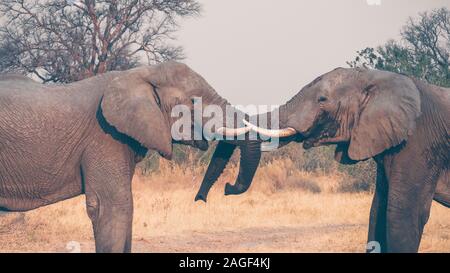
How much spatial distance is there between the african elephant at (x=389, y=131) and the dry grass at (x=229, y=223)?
230cm

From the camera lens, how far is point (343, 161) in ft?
35.8

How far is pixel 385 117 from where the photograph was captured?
10.5 meters

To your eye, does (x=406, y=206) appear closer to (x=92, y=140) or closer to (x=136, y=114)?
(x=136, y=114)

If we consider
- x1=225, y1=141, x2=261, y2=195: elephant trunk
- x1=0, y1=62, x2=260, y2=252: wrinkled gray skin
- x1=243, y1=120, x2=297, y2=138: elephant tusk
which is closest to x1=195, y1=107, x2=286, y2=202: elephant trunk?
x1=225, y1=141, x2=261, y2=195: elephant trunk

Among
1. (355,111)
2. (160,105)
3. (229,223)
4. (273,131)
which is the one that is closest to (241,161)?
(273,131)

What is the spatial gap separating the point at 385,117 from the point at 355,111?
0.37 meters

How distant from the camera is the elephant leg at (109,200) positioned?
10.1 m

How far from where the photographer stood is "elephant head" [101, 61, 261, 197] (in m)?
10.3

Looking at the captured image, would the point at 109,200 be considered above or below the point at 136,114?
below

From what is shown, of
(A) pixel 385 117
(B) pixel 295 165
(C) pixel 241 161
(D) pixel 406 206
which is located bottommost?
(D) pixel 406 206

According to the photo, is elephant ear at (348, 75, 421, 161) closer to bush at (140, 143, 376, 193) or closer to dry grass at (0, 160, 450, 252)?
dry grass at (0, 160, 450, 252)

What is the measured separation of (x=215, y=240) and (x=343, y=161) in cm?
337
